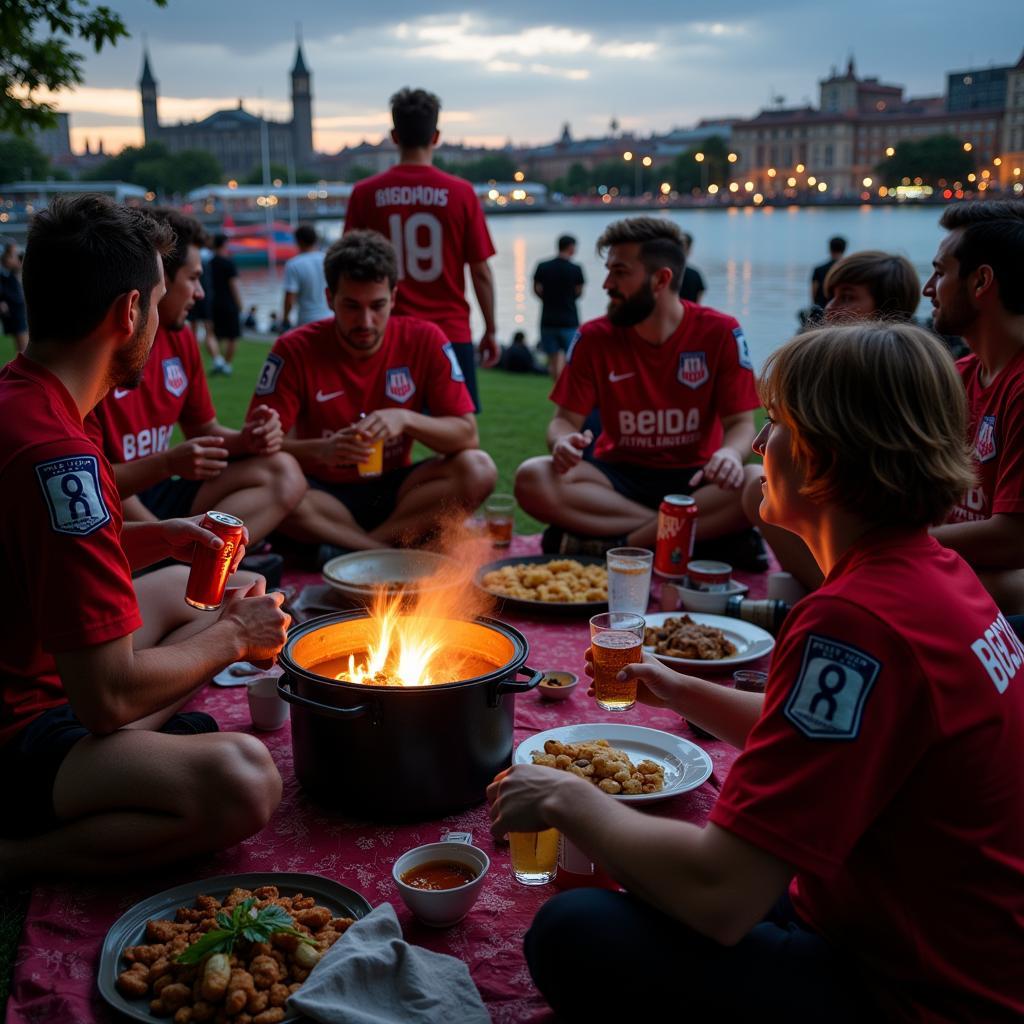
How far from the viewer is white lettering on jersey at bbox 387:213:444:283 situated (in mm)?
6020

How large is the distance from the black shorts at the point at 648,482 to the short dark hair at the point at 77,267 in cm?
312

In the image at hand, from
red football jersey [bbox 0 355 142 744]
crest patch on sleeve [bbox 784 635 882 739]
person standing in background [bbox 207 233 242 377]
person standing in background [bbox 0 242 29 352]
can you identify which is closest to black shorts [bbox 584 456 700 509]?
red football jersey [bbox 0 355 142 744]

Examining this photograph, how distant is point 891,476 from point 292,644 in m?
1.83

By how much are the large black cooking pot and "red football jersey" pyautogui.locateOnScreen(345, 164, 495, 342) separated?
3753 mm

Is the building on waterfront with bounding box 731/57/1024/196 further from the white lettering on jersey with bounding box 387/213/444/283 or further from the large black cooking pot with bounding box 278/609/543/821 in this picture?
the large black cooking pot with bounding box 278/609/543/821

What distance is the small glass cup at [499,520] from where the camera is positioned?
4926 millimetres

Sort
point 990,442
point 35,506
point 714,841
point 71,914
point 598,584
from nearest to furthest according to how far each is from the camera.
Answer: point 714,841, point 35,506, point 71,914, point 990,442, point 598,584

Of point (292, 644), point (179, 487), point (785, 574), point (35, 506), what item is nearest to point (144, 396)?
point (179, 487)

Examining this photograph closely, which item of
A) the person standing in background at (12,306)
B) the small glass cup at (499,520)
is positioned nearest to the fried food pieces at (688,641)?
the small glass cup at (499,520)

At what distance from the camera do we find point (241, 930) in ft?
6.31

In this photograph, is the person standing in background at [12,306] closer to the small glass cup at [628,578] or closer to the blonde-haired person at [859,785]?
the small glass cup at [628,578]

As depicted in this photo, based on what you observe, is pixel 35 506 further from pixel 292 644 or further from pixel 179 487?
pixel 179 487

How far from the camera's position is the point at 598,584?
14.1 ft

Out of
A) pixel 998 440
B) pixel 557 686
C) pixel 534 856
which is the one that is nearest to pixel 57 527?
pixel 534 856
